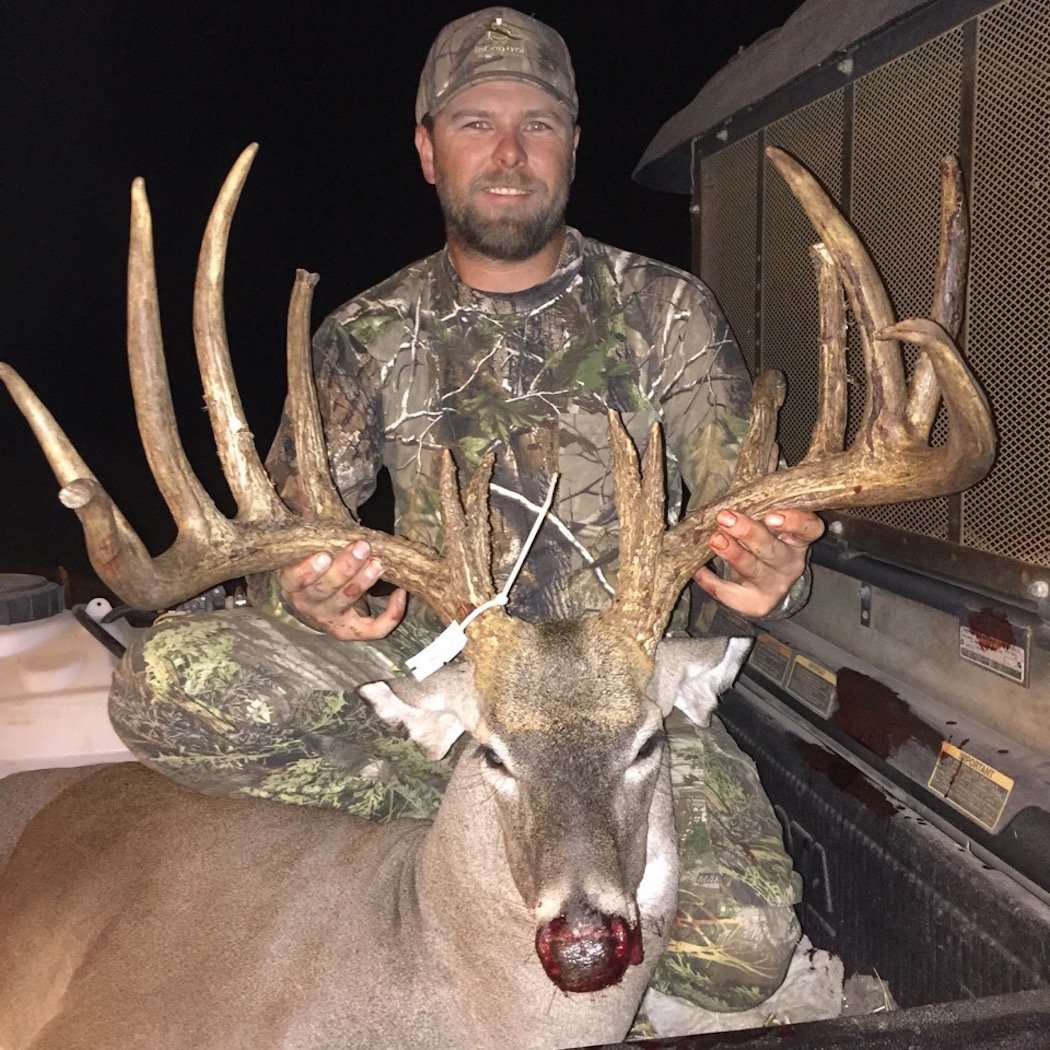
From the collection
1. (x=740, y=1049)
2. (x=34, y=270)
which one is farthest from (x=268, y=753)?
(x=34, y=270)

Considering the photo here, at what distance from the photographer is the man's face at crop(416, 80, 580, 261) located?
377cm

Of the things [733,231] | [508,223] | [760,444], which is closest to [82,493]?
[760,444]

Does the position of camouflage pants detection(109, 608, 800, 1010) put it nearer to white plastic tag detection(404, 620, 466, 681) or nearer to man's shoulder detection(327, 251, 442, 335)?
white plastic tag detection(404, 620, 466, 681)

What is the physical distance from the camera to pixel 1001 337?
257cm

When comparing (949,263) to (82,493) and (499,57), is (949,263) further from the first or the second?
(499,57)

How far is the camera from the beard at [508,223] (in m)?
3.76

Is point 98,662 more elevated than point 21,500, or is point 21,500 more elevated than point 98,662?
point 98,662

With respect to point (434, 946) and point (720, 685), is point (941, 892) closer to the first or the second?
point (720, 685)

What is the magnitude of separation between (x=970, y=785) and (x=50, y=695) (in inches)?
141

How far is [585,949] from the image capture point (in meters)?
1.98

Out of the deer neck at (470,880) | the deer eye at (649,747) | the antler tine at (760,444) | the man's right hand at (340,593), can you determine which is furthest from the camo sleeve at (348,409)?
the deer eye at (649,747)

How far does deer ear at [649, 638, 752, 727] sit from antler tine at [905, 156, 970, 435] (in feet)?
2.54

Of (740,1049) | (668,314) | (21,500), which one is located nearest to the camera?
(740,1049)

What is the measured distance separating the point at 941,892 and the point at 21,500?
66.8 ft
